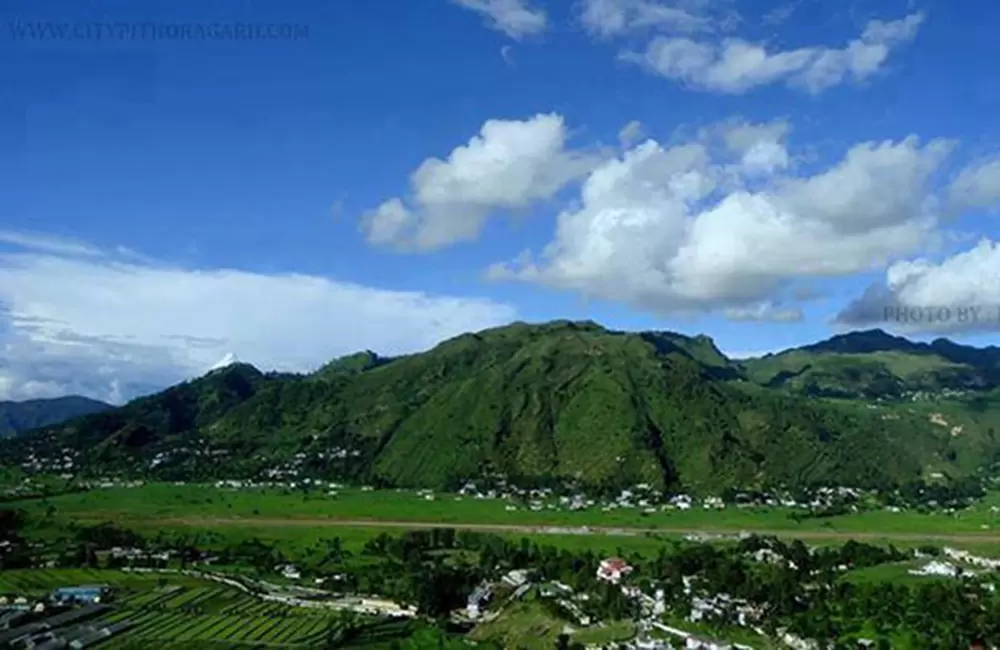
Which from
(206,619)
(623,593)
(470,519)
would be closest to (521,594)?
(623,593)

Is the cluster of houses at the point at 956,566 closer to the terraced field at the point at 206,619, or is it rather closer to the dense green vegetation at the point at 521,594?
the dense green vegetation at the point at 521,594

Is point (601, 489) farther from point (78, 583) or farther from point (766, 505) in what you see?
point (78, 583)

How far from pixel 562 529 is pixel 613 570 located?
3394 centimetres

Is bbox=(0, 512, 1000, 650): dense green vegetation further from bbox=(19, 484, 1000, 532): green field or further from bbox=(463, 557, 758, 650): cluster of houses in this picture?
bbox=(19, 484, 1000, 532): green field

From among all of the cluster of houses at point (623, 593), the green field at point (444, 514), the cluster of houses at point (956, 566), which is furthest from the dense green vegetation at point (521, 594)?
the green field at point (444, 514)

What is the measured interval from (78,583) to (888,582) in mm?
71670

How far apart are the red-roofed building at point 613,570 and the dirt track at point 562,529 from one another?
87.0 feet

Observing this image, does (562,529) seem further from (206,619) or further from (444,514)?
(206,619)

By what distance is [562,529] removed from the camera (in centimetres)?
12656

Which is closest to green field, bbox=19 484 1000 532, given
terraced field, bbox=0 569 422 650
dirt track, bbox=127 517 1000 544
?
dirt track, bbox=127 517 1000 544

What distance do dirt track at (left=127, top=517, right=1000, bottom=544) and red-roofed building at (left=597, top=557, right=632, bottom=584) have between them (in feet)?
87.0

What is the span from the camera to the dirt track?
11988 cm

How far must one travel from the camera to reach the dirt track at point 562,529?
393 ft

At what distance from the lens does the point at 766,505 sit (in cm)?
16100
